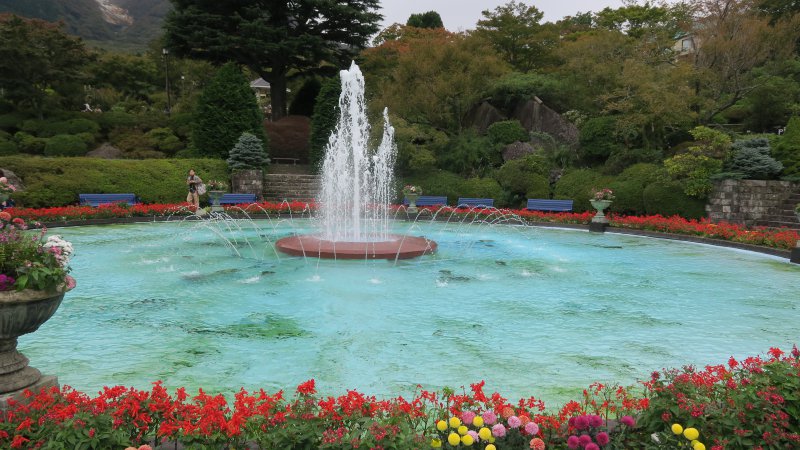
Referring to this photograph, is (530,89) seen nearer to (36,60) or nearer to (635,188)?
(635,188)

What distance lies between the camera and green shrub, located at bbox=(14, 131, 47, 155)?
29.2 metres

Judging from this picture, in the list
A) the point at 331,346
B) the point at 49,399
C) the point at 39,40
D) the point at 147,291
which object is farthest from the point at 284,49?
the point at 49,399

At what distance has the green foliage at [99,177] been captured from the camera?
63.4ft

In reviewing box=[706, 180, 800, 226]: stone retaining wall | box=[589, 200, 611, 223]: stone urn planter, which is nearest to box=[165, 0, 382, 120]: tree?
box=[589, 200, 611, 223]: stone urn planter

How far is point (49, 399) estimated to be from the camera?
3467mm

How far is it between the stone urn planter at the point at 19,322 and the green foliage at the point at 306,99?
32940mm

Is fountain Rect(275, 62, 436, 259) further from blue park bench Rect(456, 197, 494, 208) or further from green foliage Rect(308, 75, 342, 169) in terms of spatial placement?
blue park bench Rect(456, 197, 494, 208)

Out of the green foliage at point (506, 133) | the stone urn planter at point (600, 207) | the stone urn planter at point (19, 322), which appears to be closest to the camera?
the stone urn planter at point (19, 322)

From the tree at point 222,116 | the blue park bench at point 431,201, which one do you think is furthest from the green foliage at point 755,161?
the tree at point 222,116

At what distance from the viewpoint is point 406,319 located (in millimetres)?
7285

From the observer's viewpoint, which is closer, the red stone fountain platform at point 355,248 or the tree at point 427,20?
the red stone fountain platform at point 355,248

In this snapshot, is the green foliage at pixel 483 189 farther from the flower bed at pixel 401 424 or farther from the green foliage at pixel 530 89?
the flower bed at pixel 401 424

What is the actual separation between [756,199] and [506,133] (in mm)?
12131

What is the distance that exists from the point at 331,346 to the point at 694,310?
553 cm
